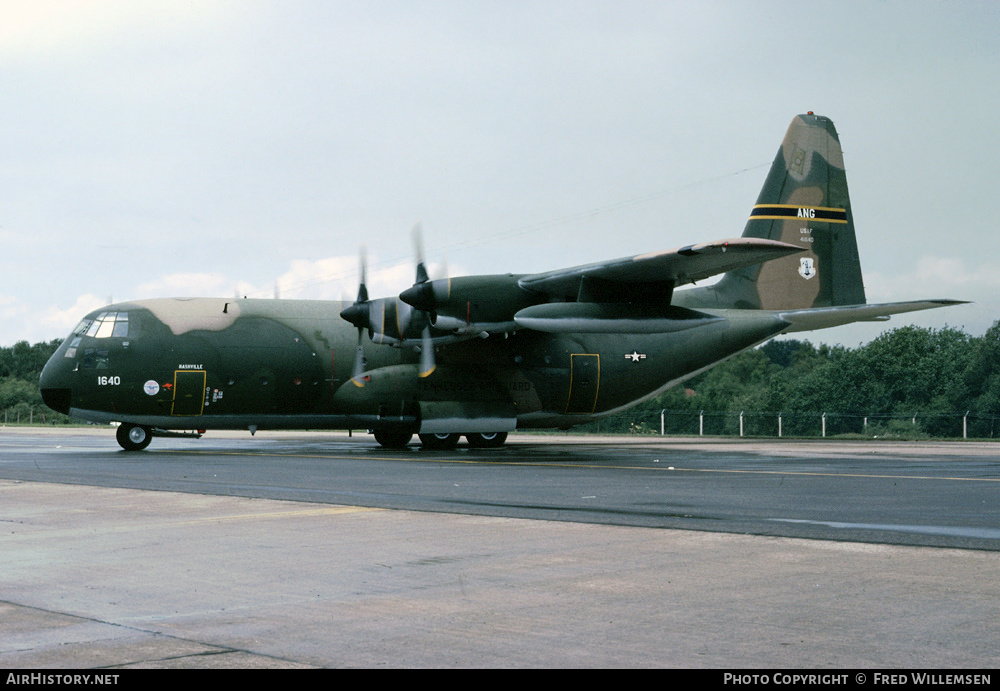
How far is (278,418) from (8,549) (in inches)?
742

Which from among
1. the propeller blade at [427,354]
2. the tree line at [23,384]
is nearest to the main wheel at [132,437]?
the propeller blade at [427,354]

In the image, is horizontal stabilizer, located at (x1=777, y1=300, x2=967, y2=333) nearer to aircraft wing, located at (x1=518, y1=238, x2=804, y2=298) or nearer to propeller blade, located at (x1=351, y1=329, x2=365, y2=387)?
aircraft wing, located at (x1=518, y1=238, x2=804, y2=298)

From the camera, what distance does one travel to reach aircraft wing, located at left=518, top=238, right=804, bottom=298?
71.2ft

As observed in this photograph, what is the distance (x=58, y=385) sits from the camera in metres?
26.5

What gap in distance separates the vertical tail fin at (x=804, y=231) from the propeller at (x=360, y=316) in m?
11.3

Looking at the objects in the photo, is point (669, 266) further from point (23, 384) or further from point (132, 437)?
point (23, 384)

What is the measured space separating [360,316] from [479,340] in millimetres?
3445

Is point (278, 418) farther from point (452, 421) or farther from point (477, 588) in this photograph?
point (477, 588)

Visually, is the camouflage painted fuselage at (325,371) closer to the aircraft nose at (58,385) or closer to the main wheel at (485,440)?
the aircraft nose at (58,385)

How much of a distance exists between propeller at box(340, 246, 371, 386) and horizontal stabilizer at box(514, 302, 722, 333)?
5.08m

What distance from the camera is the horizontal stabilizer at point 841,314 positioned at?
26.6 m

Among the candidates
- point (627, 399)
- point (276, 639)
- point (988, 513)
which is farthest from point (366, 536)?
point (627, 399)

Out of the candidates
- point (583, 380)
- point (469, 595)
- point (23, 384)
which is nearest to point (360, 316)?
point (583, 380)
